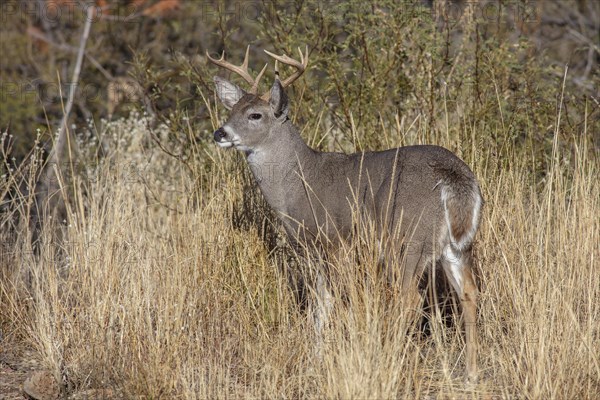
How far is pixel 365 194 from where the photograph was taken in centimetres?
634

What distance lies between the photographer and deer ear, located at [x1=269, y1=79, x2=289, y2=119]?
680 centimetres

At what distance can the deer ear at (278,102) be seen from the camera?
22.3 ft

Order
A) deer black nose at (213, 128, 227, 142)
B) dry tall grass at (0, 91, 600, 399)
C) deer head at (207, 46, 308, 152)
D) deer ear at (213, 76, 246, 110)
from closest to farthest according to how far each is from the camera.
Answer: dry tall grass at (0, 91, 600, 399) → deer black nose at (213, 128, 227, 142) → deer head at (207, 46, 308, 152) → deer ear at (213, 76, 246, 110)

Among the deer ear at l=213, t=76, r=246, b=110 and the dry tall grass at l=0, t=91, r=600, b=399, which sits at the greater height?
the deer ear at l=213, t=76, r=246, b=110

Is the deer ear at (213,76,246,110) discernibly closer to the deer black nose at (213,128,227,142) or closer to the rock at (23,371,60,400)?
the deer black nose at (213,128,227,142)

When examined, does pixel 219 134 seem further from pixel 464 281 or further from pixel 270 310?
pixel 464 281

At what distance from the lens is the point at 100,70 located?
1426 centimetres

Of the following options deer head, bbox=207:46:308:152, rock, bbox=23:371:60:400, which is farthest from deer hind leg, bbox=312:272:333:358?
rock, bbox=23:371:60:400

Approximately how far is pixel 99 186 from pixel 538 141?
3.67m

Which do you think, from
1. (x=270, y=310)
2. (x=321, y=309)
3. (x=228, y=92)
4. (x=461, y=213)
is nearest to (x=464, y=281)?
(x=461, y=213)

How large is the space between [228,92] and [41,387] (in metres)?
2.86

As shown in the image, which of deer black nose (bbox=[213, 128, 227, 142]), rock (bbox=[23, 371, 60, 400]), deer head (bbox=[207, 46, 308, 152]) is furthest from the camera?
deer head (bbox=[207, 46, 308, 152])

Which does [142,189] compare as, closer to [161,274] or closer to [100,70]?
[161,274]

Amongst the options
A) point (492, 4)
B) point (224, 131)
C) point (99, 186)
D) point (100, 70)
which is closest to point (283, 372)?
point (224, 131)
